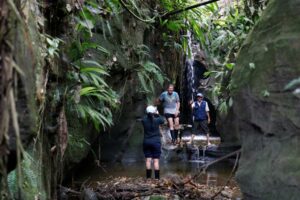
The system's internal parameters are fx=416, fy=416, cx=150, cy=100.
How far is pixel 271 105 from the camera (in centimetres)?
496

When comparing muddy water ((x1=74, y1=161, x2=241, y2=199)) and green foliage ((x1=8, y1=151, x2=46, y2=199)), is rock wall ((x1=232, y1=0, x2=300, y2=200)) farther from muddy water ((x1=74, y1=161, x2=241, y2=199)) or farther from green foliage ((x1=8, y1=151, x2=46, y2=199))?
muddy water ((x1=74, y1=161, x2=241, y2=199))

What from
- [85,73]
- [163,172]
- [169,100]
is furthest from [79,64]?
[169,100]

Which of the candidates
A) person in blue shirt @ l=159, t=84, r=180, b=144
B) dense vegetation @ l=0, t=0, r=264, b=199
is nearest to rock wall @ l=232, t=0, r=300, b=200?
dense vegetation @ l=0, t=0, r=264, b=199

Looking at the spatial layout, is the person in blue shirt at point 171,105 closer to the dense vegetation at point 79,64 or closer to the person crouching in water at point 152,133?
the dense vegetation at point 79,64

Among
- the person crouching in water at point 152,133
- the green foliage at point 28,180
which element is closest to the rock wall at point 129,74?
→ the person crouching in water at point 152,133

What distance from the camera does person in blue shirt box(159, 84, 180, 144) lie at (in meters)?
12.4

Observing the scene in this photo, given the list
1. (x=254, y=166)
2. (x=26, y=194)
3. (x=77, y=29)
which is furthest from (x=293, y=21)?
(x=26, y=194)

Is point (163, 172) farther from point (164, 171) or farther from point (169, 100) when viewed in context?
point (169, 100)

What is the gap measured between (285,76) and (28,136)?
11.0ft

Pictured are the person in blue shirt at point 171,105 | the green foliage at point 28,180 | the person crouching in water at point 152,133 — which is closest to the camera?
the green foliage at point 28,180

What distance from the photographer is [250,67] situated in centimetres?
518

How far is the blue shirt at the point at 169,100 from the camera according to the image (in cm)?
1240

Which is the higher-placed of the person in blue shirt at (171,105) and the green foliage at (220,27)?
the green foliage at (220,27)

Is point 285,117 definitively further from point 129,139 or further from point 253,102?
point 129,139
